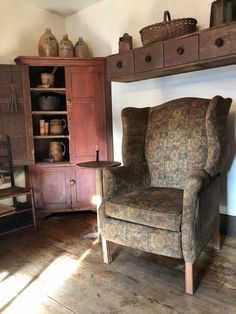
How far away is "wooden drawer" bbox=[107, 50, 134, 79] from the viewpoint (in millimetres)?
2440

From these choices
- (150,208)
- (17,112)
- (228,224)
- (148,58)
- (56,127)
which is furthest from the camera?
(56,127)

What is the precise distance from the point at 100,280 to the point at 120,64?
1748 millimetres

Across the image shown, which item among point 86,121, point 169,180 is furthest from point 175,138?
point 86,121

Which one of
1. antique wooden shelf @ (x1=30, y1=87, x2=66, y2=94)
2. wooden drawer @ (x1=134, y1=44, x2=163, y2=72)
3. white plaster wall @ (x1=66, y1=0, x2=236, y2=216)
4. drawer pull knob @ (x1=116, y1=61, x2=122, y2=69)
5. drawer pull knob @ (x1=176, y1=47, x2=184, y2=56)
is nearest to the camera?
drawer pull knob @ (x1=176, y1=47, x2=184, y2=56)

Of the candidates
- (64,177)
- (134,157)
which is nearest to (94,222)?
(64,177)

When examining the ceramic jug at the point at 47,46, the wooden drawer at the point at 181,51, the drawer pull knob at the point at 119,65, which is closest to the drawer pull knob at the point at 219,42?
the wooden drawer at the point at 181,51

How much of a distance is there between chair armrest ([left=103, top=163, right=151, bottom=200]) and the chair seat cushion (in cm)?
6

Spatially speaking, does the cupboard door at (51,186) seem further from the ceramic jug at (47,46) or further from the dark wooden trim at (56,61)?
the ceramic jug at (47,46)

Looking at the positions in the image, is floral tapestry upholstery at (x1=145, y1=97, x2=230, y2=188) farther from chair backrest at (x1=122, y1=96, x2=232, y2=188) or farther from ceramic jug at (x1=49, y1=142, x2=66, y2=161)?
ceramic jug at (x1=49, y1=142, x2=66, y2=161)

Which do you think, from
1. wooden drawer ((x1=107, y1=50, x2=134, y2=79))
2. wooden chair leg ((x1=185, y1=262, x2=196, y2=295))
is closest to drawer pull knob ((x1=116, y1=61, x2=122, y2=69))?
wooden drawer ((x1=107, y1=50, x2=134, y2=79))

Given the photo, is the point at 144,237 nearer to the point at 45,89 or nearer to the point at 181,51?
the point at 181,51

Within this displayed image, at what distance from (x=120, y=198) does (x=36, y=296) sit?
769 mm

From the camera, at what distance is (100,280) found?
1.79 metres

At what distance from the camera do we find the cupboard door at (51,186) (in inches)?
115
